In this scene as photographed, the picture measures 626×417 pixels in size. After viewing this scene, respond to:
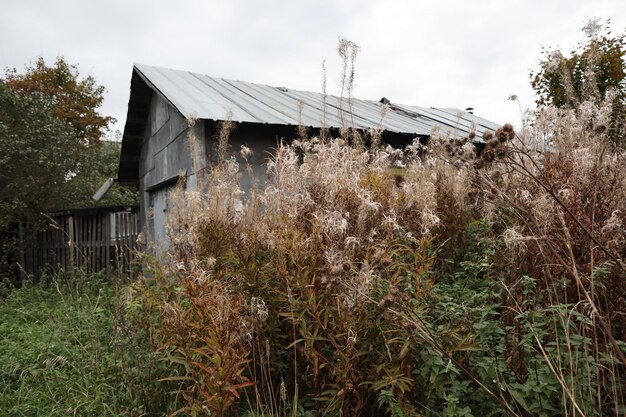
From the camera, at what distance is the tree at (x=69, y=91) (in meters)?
21.3

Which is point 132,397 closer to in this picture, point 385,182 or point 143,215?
point 385,182

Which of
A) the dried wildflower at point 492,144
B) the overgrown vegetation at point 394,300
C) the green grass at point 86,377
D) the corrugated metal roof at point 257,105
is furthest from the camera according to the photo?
the corrugated metal roof at point 257,105

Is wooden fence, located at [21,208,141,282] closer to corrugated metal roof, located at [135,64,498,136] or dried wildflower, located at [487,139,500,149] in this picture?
corrugated metal roof, located at [135,64,498,136]

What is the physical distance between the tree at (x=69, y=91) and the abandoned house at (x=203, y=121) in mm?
11787

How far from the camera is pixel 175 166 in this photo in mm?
8406

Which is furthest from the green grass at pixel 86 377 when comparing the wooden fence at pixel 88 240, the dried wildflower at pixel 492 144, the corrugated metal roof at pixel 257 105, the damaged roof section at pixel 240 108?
the wooden fence at pixel 88 240

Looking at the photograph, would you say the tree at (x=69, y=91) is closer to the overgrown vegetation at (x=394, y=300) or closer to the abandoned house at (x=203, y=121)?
the abandoned house at (x=203, y=121)

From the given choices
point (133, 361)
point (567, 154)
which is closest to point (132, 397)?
point (133, 361)

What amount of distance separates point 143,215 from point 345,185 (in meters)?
9.16

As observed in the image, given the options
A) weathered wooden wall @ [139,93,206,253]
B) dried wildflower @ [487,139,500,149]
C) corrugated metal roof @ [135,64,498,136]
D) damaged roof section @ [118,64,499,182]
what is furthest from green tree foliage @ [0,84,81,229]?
dried wildflower @ [487,139,500,149]

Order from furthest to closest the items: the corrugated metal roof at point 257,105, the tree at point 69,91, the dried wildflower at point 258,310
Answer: the tree at point 69,91 < the corrugated metal roof at point 257,105 < the dried wildflower at point 258,310

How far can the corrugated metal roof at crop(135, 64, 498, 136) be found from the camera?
6.89 metres

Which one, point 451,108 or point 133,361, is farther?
point 451,108

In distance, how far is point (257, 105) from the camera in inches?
321
